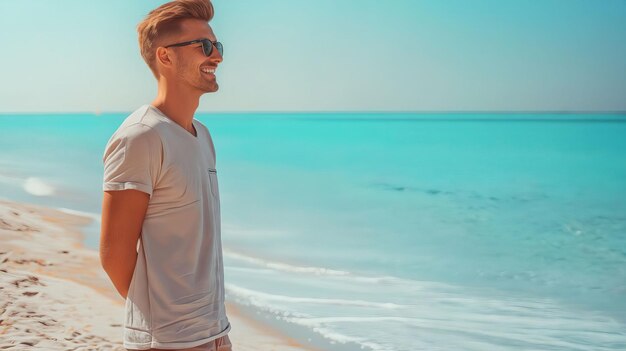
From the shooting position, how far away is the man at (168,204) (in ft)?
5.32

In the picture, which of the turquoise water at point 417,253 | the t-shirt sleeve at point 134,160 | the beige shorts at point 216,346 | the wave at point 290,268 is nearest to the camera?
the t-shirt sleeve at point 134,160

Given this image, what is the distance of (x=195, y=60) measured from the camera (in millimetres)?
1749

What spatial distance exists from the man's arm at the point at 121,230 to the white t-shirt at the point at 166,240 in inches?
0.8

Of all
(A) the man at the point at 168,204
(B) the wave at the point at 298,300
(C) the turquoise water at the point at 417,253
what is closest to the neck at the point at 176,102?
(A) the man at the point at 168,204

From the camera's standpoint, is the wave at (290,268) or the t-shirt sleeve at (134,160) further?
the wave at (290,268)

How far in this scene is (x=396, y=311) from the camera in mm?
5934

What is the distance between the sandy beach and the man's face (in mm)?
2779

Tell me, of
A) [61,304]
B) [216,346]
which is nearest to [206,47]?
[216,346]

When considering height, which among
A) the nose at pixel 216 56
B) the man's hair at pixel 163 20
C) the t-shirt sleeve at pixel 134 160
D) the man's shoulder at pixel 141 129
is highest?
the man's hair at pixel 163 20

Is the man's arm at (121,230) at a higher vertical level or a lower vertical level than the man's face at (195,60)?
lower

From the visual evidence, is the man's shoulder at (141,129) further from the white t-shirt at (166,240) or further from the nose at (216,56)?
the nose at (216,56)

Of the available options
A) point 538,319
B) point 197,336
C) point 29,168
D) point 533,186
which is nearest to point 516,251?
point 538,319

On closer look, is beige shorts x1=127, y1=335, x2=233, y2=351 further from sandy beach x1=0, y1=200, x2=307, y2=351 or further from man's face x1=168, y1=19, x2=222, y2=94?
sandy beach x1=0, y1=200, x2=307, y2=351

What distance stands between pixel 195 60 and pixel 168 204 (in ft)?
1.12
